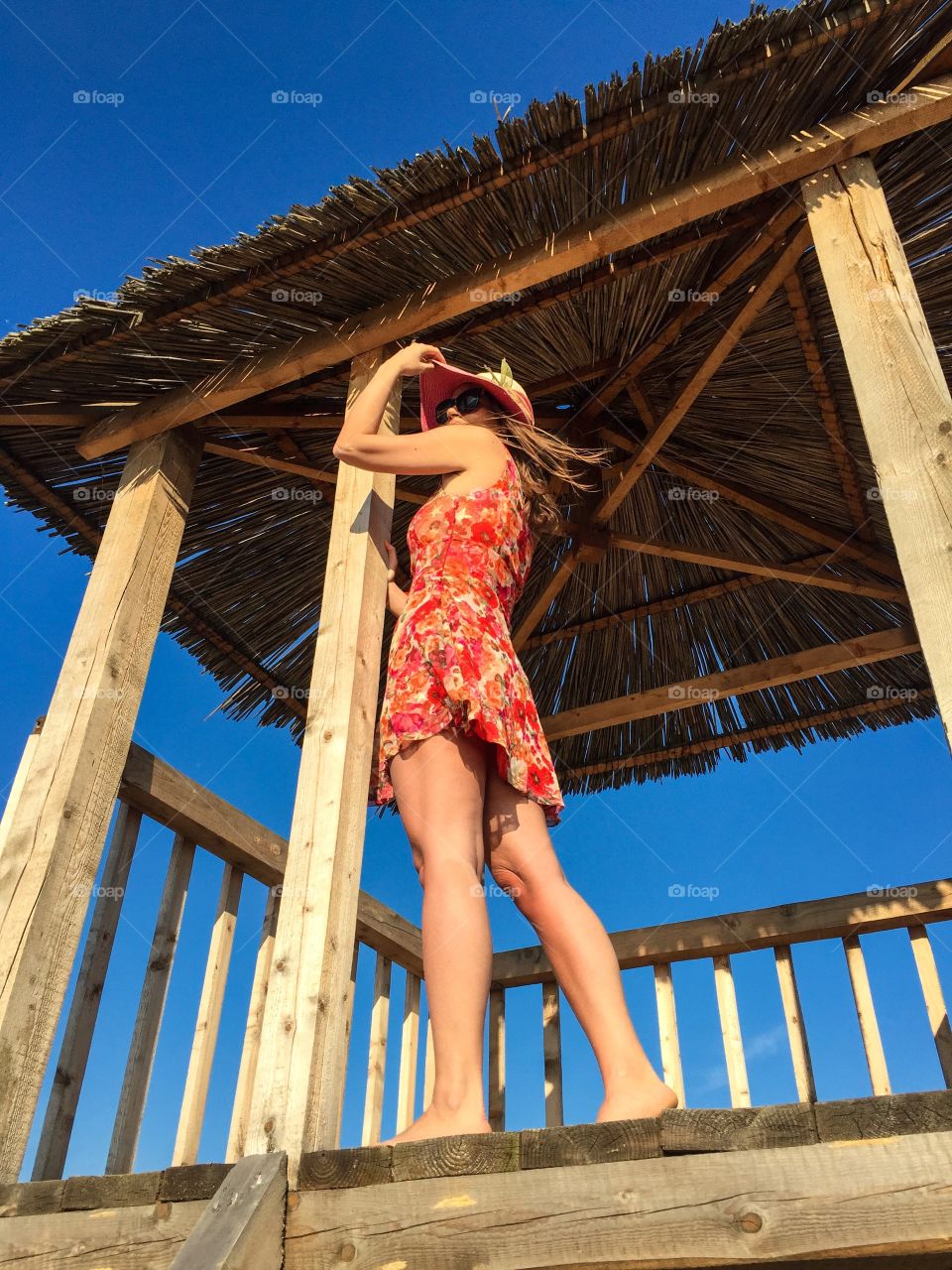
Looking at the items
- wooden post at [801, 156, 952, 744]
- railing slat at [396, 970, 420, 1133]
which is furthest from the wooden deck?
railing slat at [396, 970, 420, 1133]

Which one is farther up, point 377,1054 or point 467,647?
point 467,647

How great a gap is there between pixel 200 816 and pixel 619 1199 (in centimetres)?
223

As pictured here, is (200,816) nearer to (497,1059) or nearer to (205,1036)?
(205,1036)

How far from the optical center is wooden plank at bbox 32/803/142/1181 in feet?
9.05

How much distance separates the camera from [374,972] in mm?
4074

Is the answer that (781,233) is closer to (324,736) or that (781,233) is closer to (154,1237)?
(324,736)

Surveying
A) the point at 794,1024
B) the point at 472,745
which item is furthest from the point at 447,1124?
the point at 794,1024

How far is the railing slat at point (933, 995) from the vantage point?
357 centimetres

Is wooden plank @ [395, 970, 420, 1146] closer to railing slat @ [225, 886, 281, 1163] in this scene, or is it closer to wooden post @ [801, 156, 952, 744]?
railing slat @ [225, 886, 281, 1163]

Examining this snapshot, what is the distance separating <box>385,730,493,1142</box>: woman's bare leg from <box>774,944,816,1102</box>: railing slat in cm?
239

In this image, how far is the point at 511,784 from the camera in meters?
2.09

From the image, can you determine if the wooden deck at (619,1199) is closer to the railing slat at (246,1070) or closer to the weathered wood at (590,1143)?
the weathered wood at (590,1143)

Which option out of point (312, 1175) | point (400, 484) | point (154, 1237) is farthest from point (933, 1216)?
point (400, 484)

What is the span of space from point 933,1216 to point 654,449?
2.97 meters
